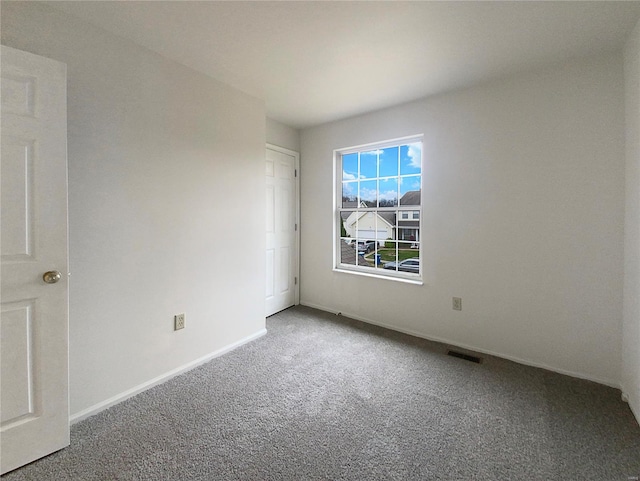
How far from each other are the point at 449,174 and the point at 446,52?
1047mm

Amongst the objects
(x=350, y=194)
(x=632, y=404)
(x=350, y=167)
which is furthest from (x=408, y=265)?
(x=632, y=404)

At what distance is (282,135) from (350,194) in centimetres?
113

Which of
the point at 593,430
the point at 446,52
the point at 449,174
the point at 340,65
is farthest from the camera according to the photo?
the point at 449,174

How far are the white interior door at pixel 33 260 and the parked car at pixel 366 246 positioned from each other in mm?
2750

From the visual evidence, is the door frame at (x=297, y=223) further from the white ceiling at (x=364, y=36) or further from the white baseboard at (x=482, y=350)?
the white ceiling at (x=364, y=36)

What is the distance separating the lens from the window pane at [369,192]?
3.41 metres

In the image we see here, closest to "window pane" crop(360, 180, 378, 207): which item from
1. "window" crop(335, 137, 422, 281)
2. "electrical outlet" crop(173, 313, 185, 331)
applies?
"window" crop(335, 137, 422, 281)

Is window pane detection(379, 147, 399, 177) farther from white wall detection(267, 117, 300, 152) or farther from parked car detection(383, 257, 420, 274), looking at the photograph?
white wall detection(267, 117, 300, 152)

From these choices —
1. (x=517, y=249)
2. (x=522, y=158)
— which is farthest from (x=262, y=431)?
(x=522, y=158)

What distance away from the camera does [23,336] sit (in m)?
1.41

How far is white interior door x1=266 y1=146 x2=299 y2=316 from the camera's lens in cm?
354

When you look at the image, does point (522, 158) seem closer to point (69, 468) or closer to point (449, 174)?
point (449, 174)

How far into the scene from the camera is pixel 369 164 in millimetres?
3432

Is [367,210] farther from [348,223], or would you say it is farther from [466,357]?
[466,357]
